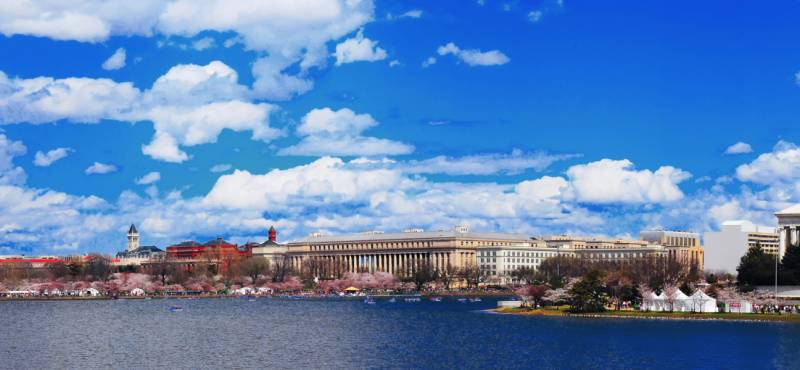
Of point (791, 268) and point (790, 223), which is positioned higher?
point (790, 223)

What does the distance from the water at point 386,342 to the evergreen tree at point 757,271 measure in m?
25.9

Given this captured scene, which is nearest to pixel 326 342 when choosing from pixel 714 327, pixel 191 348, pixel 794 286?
pixel 191 348

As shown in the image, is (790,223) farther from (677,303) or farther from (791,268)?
(677,303)

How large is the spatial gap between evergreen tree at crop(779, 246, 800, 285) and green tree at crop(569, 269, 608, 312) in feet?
69.9

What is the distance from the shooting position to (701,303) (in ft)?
378

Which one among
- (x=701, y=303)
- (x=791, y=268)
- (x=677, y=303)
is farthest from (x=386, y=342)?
(x=791, y=268)

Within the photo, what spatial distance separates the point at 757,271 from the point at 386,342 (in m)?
57.2

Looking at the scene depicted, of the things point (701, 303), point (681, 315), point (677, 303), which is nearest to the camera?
point (681, 315)

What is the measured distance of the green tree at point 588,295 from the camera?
118938 mm

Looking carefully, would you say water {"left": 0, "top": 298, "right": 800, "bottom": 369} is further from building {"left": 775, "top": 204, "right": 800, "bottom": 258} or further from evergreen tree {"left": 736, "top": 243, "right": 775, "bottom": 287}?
building {"left": 775, "top": 204, "right": 800, "bottom": 258}

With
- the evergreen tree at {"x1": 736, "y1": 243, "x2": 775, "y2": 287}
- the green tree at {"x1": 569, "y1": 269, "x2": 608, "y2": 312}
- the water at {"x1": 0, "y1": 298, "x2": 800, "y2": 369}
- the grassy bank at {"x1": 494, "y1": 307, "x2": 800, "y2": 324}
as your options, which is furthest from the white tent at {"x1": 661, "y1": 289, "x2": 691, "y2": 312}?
the evergreen tree at {"x1": 736, "y1": 243, "x2": 775, "y2": 287}

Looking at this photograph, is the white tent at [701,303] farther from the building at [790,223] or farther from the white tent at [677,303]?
the building at [790,223]

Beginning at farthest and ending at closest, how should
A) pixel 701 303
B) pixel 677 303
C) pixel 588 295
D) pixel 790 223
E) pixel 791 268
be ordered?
pixel 790 223
pixel 791 268
pixel 588 295
pixel 677 303
pixel 701 303

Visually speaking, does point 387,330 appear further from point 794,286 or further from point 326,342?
point 794,286
